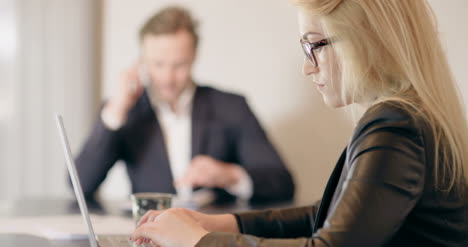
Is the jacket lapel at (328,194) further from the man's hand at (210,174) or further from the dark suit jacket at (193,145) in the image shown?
the dark suit jacket at (193,145)

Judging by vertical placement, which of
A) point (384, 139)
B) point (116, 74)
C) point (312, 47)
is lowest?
point (116, 74)

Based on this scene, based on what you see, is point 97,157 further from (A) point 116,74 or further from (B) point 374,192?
(B) point 374,192

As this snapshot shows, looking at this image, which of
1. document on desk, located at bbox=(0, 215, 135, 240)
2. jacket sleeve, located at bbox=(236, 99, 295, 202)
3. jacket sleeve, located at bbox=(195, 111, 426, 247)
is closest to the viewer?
jacket sleeve, located at bbox=(195, 111, 426, 247)

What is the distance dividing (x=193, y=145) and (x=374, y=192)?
1814mm

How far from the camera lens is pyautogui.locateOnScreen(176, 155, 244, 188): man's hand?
7.06 feet

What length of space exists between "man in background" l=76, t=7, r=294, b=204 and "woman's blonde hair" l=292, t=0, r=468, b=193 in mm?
1521

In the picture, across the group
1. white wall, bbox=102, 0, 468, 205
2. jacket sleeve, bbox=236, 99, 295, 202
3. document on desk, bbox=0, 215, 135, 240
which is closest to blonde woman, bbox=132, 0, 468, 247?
document on desk, bbox=0, 215, 135, 240

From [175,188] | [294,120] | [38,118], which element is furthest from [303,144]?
[38,118]

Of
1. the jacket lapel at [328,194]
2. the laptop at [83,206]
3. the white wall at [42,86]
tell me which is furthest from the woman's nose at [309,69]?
the white wall at [42,86]

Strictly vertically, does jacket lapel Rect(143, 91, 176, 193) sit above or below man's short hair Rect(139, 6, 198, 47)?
below

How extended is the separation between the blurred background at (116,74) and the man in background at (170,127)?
229mm

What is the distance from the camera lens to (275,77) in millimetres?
2744

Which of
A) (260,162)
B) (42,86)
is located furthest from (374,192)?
(42,86)

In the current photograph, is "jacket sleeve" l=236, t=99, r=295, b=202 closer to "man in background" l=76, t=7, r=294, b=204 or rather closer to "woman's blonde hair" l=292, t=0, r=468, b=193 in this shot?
"man in background" l=76, t=7, r=294, b=204
